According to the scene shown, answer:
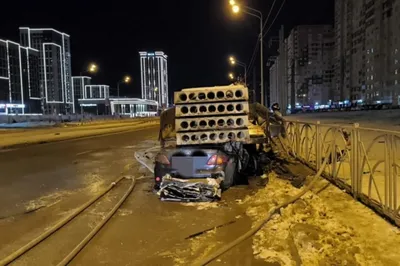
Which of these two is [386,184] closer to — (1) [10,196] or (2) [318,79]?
(1) [10,196]

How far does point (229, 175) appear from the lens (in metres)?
9.02

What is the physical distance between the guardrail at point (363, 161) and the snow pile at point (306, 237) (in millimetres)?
766

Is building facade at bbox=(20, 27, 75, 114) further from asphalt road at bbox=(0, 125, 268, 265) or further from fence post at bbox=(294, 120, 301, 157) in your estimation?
asphalt road at bbox=(0, 125, 268, 265)

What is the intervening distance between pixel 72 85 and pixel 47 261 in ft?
409

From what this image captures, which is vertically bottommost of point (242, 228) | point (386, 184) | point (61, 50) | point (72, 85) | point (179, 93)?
point (242, 228)

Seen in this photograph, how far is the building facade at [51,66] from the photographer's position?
111 metres

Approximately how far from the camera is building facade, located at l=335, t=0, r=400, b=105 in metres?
111

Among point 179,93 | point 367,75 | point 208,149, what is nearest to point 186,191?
point 208,149

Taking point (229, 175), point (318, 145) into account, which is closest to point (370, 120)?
point (318, 145)

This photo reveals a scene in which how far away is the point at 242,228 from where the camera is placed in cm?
626

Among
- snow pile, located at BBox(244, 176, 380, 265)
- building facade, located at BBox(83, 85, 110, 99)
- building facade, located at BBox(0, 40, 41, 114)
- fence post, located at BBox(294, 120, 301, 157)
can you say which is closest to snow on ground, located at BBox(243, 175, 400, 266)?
snow pile, located at BBox(244, 176, 380, 265)

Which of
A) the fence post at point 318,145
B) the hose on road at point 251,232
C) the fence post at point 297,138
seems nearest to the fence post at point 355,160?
the hose on road at point 251,232

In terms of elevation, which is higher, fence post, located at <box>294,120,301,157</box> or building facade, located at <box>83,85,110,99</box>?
building facade, located at <box>83,85,110,99</box>

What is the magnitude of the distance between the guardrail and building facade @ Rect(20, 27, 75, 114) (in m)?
107
